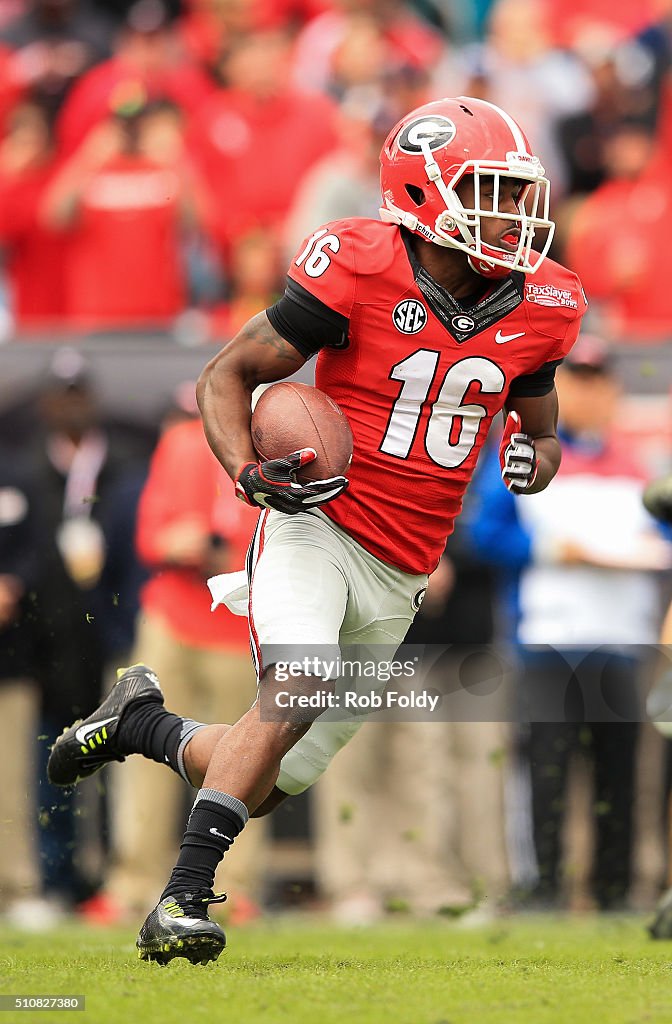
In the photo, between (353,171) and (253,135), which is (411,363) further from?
(253,135)

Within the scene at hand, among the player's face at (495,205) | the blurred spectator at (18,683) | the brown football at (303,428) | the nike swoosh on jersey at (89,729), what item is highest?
the player's face at (495,205)

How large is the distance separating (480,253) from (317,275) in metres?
0.47

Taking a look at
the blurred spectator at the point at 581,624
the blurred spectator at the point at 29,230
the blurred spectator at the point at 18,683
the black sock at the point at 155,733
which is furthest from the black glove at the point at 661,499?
the blurred spectator at the point at 29,230

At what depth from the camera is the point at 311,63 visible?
989cm

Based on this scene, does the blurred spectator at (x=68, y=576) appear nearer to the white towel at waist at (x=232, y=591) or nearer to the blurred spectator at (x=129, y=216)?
the blurred spectator at (x=129, y=216)

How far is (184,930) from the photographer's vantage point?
13.4 ft

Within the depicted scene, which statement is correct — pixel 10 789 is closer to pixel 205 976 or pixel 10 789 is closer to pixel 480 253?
pixel 205 976

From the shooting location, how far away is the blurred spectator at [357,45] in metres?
9.61

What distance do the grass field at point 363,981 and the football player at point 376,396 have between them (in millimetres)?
289

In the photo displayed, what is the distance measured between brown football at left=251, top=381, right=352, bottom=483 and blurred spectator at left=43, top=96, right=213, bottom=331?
4134mm

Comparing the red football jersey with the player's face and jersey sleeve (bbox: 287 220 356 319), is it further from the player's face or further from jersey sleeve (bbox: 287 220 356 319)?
the player's face

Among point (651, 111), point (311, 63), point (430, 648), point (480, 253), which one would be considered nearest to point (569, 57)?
point (651, 111)

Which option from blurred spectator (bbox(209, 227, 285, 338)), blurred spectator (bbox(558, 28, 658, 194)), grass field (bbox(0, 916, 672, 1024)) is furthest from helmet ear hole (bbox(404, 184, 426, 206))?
blurred spectator (bbox(558, 28, 658, 194))

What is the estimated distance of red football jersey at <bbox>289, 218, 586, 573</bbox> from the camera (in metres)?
4.51
